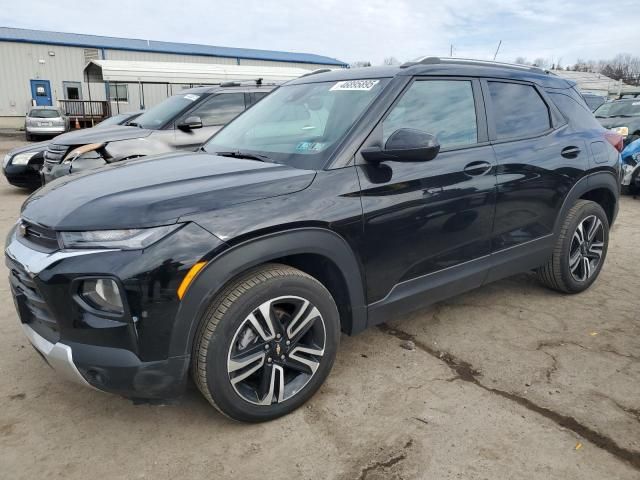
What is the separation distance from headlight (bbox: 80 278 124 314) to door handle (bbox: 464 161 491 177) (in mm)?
2157

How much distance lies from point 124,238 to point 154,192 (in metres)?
0.31

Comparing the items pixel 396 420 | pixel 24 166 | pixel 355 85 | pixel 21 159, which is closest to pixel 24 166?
pixel 24 166

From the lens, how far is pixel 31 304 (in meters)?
2.38

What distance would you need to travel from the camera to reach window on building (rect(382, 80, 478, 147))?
9.80 ft

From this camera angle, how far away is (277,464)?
229cm

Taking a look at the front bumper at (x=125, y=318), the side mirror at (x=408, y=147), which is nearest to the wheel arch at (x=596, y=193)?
the side mirror at (x=408, y=147)

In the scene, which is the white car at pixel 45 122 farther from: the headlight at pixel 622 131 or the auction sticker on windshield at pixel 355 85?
the auction sticker on windshield at pixel 355 85

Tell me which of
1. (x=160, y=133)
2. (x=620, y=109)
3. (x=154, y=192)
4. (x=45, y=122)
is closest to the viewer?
(x=154, y=192)

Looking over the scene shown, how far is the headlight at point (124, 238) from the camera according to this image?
7.02 ft

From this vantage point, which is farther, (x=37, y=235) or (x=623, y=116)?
(x=623, y=116)

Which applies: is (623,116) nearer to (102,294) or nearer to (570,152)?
(570,152)

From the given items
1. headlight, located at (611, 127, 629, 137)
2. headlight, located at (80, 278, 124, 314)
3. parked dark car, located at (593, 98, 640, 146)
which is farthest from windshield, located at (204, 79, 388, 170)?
parked dark car, located at (593, 98, 640, 146)

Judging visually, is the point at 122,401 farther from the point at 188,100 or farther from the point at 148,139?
the point at 188,100

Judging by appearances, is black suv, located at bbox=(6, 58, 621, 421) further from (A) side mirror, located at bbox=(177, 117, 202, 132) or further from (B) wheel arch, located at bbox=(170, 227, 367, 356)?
(A) side mirror, located at bbox=(177, 117, 202, 132)
